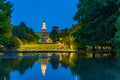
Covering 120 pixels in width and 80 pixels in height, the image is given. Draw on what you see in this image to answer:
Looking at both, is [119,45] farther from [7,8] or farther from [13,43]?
[13,43]

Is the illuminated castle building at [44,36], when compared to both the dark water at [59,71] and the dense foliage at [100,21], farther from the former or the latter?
the dark water at [59,71]

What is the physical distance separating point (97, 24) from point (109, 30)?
2931 mm

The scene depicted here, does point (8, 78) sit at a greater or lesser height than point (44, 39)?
lesser

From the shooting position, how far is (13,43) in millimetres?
68938

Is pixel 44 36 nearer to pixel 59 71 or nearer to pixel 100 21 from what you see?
pixel 100 21

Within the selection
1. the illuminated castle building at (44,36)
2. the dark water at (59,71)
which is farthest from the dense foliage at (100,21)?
the illuminated castle building at (44,36)

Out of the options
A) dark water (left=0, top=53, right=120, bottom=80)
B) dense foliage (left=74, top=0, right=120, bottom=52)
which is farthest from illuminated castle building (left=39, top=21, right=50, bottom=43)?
dark water (left=0, top=53, right=120, bottom=80)

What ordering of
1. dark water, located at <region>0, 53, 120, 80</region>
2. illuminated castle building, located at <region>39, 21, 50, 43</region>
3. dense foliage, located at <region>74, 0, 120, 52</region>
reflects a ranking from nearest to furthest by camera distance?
dark water, located at <region>0, 53, 120, 80</region>
dense foliage, located at <region>74, 0, 120, 52</region>
illuminated castle building, located at <region>39, 21, 50, 43</region>

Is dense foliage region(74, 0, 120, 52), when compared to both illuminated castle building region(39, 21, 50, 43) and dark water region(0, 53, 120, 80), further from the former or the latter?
illuminated castle building region(39, 21, 50, 43)

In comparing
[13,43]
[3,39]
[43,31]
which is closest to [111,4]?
[3,39]

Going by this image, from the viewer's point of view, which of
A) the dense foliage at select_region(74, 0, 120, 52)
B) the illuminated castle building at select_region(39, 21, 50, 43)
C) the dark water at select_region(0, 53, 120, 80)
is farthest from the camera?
the illuminated castle building at select_region(39, 21, 50, 43)

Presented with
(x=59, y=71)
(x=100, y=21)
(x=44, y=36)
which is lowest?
(x=59, y=71)

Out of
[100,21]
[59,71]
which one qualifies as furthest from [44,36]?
[59,71]

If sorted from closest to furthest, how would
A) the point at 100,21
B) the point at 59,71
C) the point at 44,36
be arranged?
the point at 59,71
the point at 100,21
the point at 44,36
